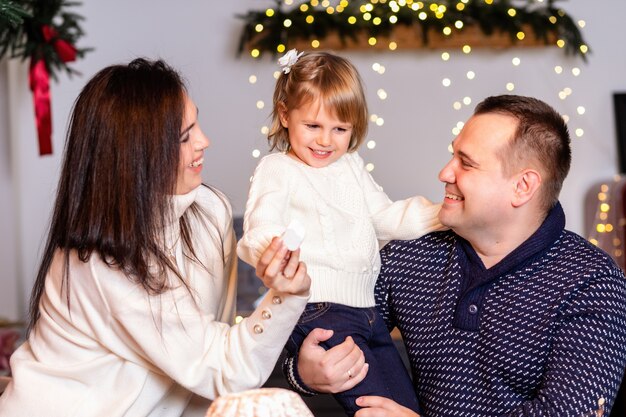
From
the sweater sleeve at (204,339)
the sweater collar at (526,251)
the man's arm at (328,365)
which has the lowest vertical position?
the man's arm at (328,365)

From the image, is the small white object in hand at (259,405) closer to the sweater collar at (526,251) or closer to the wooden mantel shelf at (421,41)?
the sweater collar at (526,251)

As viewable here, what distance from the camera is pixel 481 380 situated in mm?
2051

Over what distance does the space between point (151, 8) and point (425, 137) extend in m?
1.52

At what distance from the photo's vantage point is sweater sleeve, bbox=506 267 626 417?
6.23ft

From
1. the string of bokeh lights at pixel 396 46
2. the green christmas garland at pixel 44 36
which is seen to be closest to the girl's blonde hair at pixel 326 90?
the green christmas garland at pixel 44 36

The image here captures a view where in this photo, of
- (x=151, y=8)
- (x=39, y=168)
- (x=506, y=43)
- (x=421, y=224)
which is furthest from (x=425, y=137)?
(x=421, y=224)

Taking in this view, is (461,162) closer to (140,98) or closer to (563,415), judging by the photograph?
(563,415)

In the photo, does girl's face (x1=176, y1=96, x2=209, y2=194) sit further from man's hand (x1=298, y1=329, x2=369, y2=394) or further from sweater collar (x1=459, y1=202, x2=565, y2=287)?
sweater collar (x1=459, y1=202, x2=565, y2=287)

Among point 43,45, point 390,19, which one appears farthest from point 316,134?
point 390,19

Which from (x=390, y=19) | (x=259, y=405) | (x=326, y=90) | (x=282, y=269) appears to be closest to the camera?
(x=259, y=405)

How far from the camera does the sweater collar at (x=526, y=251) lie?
2.05 meters

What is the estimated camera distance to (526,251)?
80.7 inches

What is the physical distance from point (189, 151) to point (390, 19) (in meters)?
2.89

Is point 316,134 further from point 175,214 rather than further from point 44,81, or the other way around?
point 44,81
